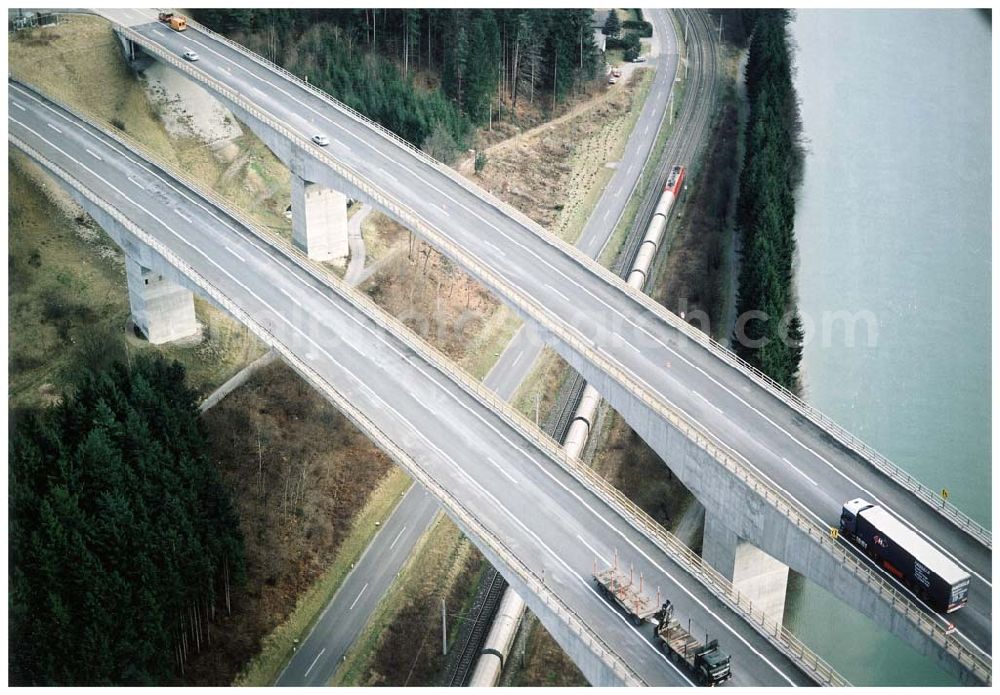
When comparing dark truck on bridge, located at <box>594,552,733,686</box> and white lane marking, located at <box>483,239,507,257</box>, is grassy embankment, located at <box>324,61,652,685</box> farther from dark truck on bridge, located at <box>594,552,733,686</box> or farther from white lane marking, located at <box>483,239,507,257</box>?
dark truck on bridge, located at <box>594,552,733,686</box>

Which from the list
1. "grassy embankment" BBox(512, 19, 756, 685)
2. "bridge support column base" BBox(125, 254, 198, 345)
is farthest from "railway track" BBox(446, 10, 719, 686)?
"bridge support column base" BBox(125, 254, 198, 345)

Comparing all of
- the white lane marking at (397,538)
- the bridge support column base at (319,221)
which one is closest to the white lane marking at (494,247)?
the bridge support column base at (319,221)

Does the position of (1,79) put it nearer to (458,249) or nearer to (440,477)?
(458,249)

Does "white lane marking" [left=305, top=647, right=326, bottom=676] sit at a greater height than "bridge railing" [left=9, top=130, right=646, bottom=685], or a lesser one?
lesser

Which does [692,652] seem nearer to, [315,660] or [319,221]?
[315,660]

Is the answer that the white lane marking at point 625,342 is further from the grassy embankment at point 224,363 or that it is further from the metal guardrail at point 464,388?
the grassy embankment at point 224,363

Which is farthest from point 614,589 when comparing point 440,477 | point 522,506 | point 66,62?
point 66,62

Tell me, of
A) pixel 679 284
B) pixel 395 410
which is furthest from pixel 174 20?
pixel 395 410

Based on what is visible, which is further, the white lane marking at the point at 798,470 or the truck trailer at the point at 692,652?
the white lane marking at the point at 798,470
